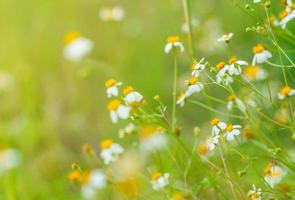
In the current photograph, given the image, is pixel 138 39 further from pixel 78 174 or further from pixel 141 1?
pixel 78 174

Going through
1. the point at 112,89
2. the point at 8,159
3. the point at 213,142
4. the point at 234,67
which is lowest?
the point at 213,142

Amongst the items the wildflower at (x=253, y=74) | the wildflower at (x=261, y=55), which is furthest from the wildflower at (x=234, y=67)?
the wildflower at (x=253, y=74)

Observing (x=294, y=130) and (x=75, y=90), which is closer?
(x=294, y=130)

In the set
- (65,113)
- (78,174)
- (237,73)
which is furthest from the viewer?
(65,113)

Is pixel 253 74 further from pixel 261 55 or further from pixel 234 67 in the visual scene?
pixel 234 67

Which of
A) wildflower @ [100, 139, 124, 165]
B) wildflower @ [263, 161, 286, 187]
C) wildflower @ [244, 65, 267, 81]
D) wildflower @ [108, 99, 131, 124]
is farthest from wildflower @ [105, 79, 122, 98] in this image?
wildflower @ [244, 65, 267, 81]

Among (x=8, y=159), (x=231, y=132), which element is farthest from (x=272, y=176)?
(x=8, y=159)

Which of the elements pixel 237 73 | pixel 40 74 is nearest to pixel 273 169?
pixel 237 73

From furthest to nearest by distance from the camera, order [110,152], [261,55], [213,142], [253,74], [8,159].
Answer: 1. [8,159]
2. [253,74]
3. [110,152]
4. [261,55]
5. [213,142]

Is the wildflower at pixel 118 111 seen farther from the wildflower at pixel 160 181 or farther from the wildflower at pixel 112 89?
the wildflower at pixel 160 181
